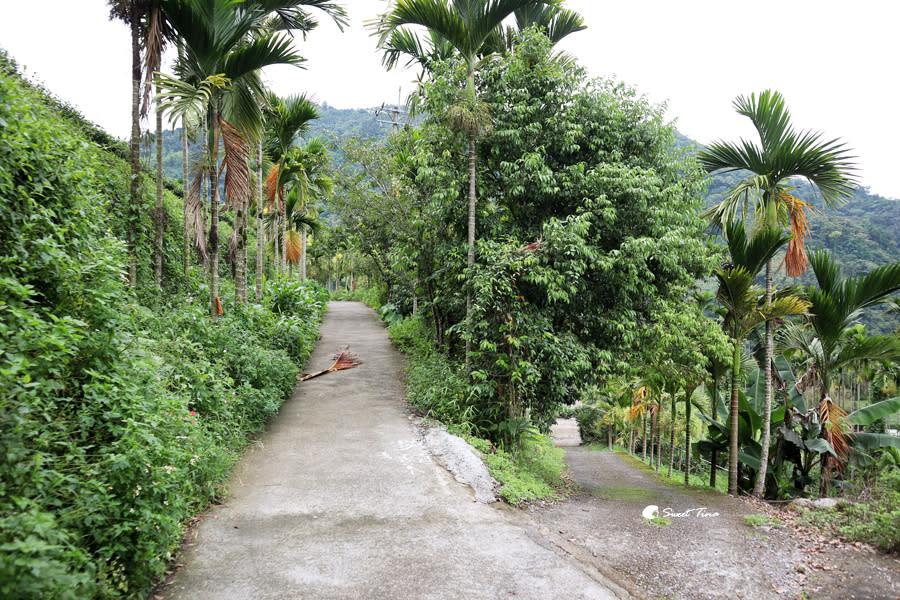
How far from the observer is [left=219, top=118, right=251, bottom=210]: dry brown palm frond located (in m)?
7.43

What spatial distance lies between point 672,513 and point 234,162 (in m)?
8.28

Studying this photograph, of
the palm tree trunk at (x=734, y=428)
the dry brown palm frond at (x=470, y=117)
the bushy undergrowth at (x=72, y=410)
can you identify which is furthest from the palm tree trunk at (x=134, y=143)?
the palm tree trunk at (x=734, y=428)

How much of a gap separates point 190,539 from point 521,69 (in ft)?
25.4

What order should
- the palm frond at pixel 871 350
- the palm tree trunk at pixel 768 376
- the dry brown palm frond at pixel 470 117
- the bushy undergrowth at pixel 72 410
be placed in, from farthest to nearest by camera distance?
the palm tree trunk at pixel 768 376 → the palm frond at pixel 871 350 → the dry brown palm frond at pixel 470 117 → the bushy undergrowth at pixel 72 410

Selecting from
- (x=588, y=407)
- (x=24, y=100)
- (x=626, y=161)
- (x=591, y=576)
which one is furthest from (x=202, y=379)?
(x=588, y=407)

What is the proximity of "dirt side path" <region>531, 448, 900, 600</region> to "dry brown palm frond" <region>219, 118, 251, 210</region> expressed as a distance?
617cm

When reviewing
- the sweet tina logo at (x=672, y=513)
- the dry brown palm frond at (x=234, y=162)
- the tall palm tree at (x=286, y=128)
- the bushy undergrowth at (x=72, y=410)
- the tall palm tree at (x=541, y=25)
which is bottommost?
the sweet tina logo at (x=672, y=513)

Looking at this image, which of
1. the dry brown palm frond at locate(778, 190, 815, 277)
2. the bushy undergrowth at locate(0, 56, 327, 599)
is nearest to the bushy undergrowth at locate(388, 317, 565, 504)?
the bushy undergrowth at locate(0, 56, 327, 599)

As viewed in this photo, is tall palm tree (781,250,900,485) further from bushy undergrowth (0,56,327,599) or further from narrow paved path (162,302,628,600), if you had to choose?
bushy undergrowth (0,56,327,599)

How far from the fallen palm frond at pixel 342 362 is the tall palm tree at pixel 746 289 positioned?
24.8 ft

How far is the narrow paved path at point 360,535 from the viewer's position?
3527mm

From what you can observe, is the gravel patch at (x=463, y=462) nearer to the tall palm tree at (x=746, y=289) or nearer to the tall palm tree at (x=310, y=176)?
the tall palm tree at (x=746, y=289)

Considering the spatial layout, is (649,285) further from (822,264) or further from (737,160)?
(822,264)

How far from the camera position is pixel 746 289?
27.1 ft
